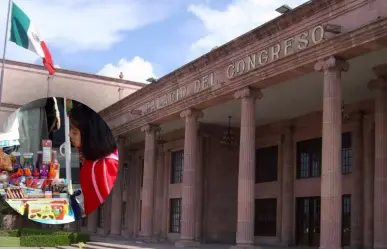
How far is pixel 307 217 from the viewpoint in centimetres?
2619

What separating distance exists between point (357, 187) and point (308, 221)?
379cm

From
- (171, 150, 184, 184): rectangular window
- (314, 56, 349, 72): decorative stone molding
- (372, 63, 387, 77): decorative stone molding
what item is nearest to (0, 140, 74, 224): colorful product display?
(171, 150, 184, 184): rectangular window

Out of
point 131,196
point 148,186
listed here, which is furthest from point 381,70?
point 131,196

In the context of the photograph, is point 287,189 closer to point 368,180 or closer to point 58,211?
point 368,180

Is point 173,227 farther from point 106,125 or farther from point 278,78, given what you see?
point 278,78

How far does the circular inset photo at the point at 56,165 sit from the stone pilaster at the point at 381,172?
21357mm

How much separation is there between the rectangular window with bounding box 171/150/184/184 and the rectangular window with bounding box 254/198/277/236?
624cm

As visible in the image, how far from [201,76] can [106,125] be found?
13.6 meters

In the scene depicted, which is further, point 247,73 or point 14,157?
point 14,157

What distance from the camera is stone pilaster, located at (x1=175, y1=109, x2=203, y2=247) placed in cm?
2359

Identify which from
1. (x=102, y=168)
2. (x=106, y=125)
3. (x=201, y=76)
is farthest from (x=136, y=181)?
(x=201, y=76)

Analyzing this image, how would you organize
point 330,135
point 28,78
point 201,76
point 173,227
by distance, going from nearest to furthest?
point 330,135 < point 201,76 < point 173,227 < point 28,78

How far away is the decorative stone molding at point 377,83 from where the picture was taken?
19.4 metres

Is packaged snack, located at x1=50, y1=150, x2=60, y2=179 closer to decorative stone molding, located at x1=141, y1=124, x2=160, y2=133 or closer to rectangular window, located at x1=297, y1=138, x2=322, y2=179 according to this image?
decorative stone molding, located at x1=141, y1=124, x2=160, y2=133
